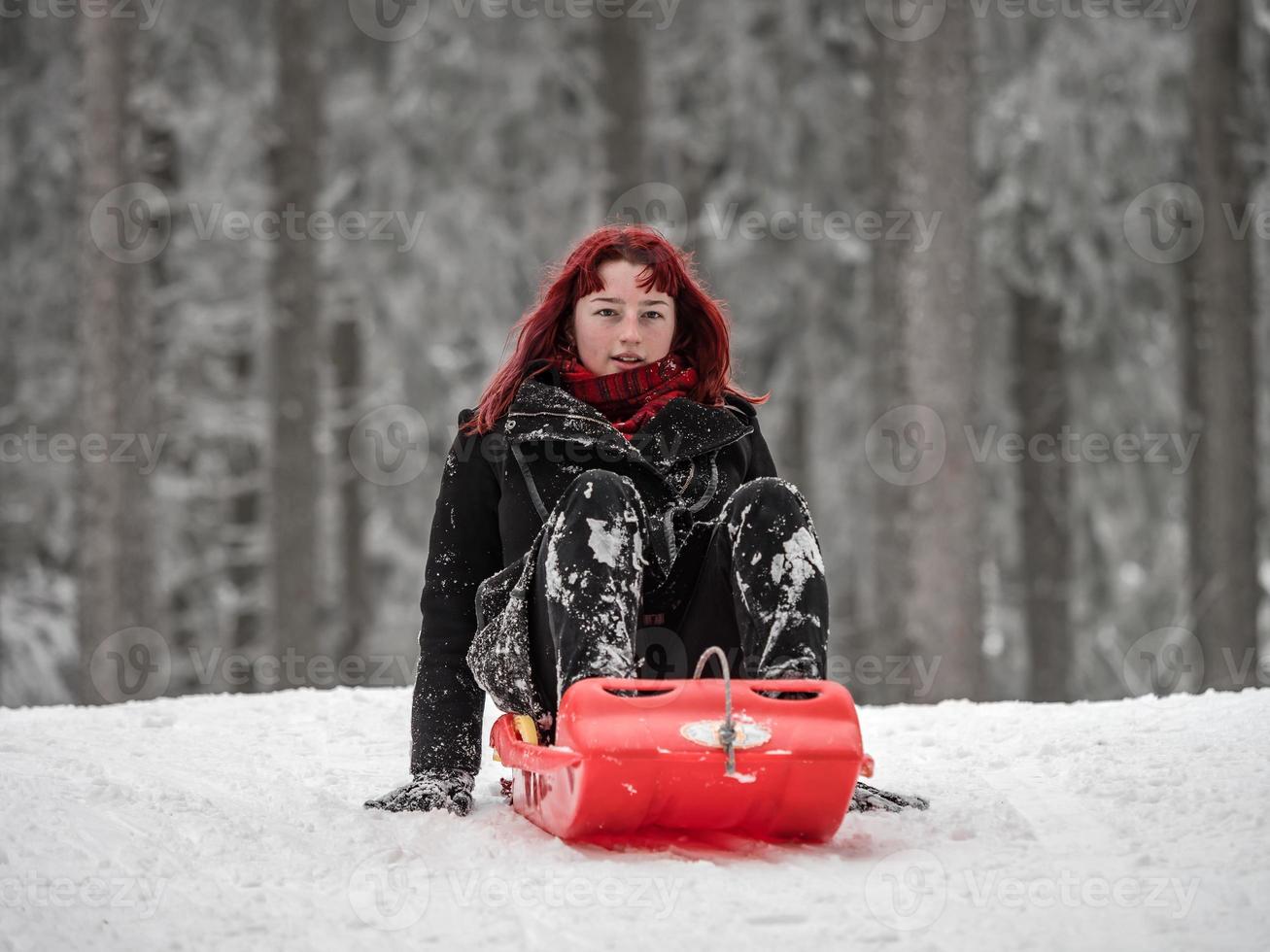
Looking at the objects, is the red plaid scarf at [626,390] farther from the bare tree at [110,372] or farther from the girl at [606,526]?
the bare tree at [110,372]

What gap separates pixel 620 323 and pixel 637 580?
816mm

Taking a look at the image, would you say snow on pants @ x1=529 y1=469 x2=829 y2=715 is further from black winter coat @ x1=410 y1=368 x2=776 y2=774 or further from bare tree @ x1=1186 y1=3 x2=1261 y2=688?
bare tree @ x1=1186 y1=3 x2=1261 y2=688

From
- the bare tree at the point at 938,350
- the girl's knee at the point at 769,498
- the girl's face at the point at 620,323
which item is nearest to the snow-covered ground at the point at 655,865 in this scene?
the girl's knee at the point at 769,498

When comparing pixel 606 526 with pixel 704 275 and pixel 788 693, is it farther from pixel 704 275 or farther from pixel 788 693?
pixel 704 275

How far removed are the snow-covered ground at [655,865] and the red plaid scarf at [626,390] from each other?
0.98 metres

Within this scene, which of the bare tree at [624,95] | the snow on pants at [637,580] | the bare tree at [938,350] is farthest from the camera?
the bare tree at [624,95]

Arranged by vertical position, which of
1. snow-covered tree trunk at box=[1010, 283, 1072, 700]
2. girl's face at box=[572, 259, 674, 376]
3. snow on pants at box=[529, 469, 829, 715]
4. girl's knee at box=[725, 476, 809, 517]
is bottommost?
snow-covered tree trunk at box=[1010, 283, 1072, 700]

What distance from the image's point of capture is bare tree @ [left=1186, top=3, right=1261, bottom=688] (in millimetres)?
9648

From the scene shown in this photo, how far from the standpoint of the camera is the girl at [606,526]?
9.41 feet

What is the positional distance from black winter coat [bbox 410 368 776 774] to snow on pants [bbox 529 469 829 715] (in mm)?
148

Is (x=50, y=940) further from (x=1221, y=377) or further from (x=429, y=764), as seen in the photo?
(x=1221, y=377)

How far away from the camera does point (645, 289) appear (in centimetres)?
346

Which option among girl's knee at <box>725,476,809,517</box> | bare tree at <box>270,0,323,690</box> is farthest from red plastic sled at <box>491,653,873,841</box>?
bare tree at <box>270,0,323,690</box>

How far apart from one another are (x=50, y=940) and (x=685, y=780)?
1.11 m
